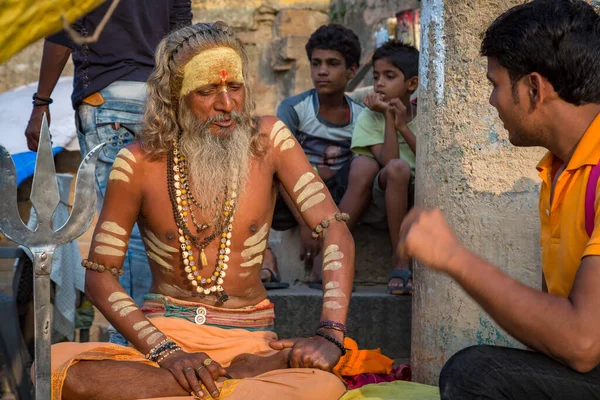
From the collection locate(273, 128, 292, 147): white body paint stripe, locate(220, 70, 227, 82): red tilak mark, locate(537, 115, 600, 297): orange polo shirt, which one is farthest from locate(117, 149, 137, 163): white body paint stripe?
locate(537, 115, 600, 297): orange polo shirt

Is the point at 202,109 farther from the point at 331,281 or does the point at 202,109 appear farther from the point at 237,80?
the point at 331,281

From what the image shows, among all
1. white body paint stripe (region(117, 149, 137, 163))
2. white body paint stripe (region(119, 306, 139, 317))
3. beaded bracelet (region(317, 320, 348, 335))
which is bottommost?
beaded bracelet (region(317, 320, 348, 335))

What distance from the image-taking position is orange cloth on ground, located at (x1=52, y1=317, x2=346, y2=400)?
3.44m

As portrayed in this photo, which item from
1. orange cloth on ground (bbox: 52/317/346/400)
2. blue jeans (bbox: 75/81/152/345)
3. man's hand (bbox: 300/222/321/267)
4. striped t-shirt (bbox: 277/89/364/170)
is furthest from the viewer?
striped t-shirt (bbox: 277/89/364/170)

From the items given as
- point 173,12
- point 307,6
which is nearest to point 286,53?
point 307,6

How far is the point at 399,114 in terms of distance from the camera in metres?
5.55

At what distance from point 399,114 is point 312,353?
Result: 7.81 ft

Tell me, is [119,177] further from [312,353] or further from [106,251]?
[312,353]

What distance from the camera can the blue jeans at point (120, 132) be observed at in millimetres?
4570

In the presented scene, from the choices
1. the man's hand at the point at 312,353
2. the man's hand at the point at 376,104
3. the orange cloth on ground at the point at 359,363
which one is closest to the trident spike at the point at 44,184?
the man's hand at the point at 312,353

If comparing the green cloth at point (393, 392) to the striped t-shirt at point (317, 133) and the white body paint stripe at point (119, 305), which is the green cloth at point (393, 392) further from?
the striped t-shirt at point (317, 133)

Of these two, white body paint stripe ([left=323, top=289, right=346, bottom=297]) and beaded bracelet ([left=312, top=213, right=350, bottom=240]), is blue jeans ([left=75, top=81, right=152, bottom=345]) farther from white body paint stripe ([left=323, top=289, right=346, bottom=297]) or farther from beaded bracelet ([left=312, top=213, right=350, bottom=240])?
white body paint stripe ([left=323, top=289, right=346, bottom=297])

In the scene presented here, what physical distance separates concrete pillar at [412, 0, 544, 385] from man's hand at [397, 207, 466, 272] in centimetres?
128

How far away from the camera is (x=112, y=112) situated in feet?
15.0
